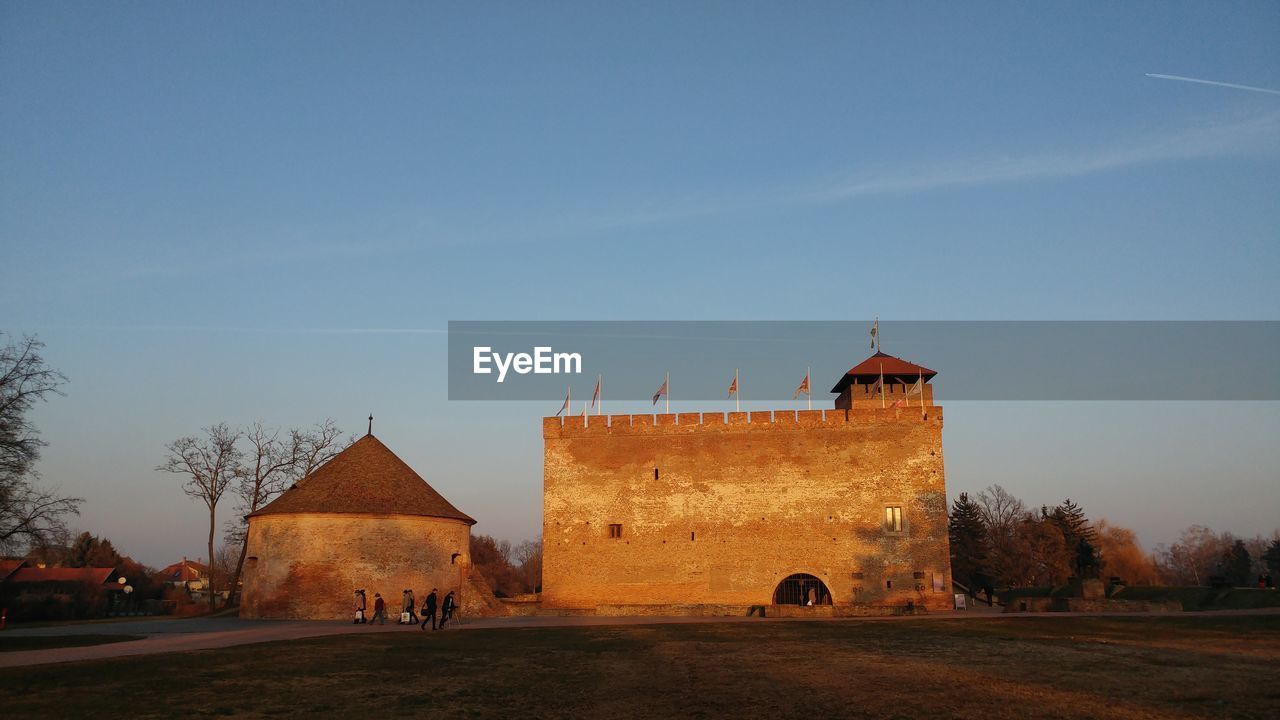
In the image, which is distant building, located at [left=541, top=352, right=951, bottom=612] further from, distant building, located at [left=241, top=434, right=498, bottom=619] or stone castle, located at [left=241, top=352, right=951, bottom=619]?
distant building, located at [left=241, top=434, right=498, bottom=619]

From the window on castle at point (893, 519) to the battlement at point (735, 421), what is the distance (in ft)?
11.2

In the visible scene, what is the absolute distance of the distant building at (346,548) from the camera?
2883 centimetres

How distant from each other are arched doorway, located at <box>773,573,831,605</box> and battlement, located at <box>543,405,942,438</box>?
5906 mm

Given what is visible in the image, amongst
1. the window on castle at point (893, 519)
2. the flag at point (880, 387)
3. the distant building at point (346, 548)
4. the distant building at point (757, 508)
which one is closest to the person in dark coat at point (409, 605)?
the distant building at point (346, 548)

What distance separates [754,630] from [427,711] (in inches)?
537

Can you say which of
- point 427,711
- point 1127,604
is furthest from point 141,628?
point 1127,604

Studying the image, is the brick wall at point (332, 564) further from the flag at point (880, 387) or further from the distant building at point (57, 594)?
the flag at point (880, 387)

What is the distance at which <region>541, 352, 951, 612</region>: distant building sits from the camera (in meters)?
32.6

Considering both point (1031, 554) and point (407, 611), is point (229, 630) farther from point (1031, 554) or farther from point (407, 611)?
point (1031, 554)

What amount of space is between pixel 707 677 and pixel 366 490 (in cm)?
2090

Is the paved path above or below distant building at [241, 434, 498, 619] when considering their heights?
below

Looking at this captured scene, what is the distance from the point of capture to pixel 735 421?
114ft

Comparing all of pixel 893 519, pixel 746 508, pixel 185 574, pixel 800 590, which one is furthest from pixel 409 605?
pixel 185 574

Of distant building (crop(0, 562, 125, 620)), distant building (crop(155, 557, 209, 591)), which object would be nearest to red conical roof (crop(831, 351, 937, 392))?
distant building (crop(0, 562, 125, 620))
